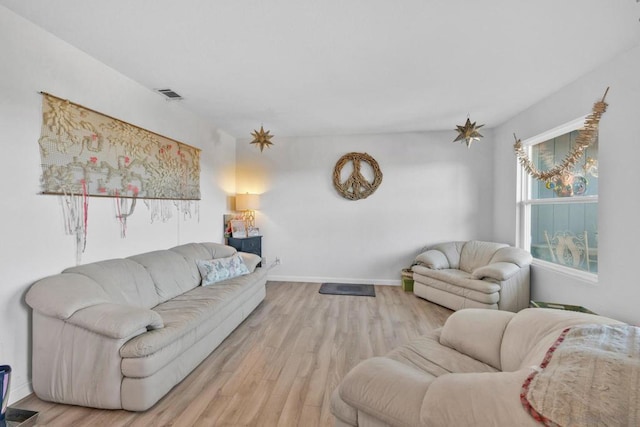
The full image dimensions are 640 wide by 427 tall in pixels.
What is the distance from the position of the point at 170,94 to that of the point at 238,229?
2348 mm

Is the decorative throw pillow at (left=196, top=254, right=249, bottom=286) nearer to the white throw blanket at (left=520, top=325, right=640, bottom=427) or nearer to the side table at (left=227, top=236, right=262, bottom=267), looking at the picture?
the side table at (left=227, top=236, right=262, bottom=267)

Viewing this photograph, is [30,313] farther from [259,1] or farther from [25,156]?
[259,1]

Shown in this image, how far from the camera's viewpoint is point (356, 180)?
5.06 metres

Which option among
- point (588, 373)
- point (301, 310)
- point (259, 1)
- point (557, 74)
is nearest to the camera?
point (588, 373)

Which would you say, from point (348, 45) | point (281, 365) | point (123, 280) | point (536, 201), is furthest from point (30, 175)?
point (536, 201)

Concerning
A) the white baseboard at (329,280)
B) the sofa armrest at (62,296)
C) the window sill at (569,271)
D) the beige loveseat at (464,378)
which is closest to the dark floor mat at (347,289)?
the white baseboard at (329,280)

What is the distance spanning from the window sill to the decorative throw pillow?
3567mm

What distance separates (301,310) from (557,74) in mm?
3697

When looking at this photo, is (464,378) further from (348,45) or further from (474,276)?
(474,276)

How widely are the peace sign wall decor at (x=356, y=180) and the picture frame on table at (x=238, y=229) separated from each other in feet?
5.72

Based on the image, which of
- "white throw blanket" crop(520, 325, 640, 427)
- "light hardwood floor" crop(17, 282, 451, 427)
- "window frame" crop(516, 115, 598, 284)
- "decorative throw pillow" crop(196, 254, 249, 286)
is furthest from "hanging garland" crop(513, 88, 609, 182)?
"decorative throw pillow" crop(196, 254, 249, 286)

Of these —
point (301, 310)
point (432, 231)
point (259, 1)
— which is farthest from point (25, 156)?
point (432, 231)

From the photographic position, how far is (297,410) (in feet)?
6.33

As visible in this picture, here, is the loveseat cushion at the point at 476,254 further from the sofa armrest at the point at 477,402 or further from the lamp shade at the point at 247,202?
the sofa armrest at the point at 477,402
